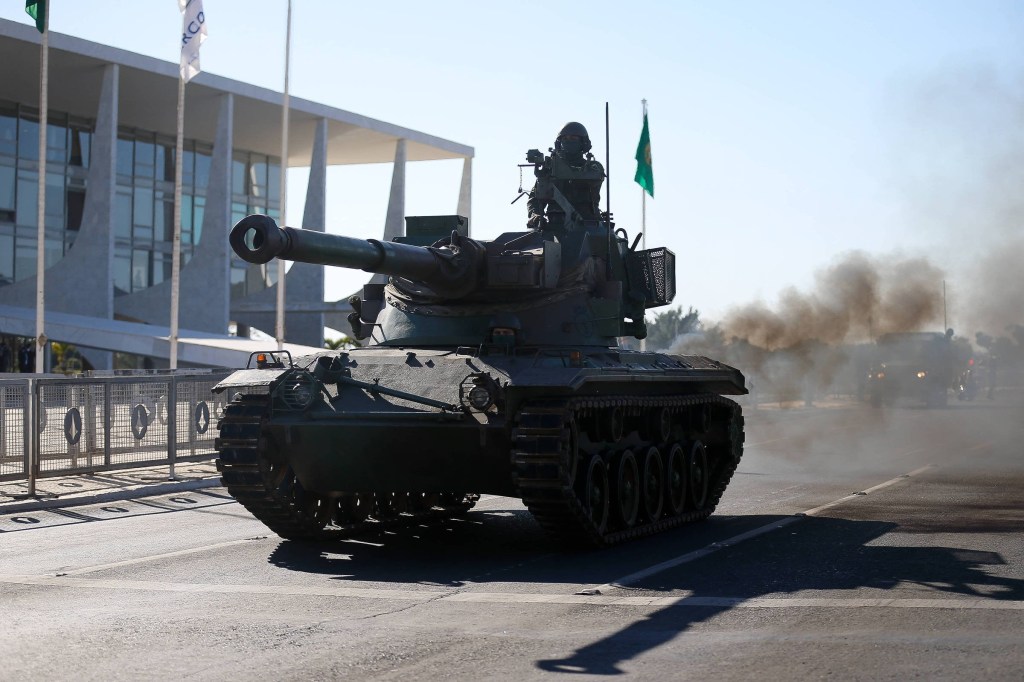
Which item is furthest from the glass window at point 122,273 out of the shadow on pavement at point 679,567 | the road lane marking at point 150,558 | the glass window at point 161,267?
the road lane marking at point 150,558

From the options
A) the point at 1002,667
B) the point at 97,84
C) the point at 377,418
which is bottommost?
the point at 1002,667

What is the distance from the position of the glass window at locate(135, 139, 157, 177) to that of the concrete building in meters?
0.05

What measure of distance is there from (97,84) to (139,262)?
9.80m

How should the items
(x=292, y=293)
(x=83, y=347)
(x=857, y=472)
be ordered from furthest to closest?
(x=292, y=293)
(x=83, y=347)
(x=857, y=472)

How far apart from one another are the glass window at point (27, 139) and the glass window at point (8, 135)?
18 centimetres

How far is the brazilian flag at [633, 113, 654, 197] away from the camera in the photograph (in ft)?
120

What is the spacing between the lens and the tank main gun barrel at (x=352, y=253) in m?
9.77

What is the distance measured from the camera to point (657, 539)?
1251cm

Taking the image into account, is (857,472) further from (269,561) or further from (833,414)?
(833,414)

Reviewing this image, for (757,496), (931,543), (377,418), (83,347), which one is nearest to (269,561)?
(377,418)

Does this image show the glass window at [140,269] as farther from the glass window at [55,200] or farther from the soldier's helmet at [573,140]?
the soldier's helmet at [573,140]

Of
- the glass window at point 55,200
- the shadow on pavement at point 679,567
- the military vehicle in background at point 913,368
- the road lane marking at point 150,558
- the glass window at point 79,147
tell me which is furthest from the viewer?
the glass window at point 79,147

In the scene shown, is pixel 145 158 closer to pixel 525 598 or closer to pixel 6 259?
pixel 6 259

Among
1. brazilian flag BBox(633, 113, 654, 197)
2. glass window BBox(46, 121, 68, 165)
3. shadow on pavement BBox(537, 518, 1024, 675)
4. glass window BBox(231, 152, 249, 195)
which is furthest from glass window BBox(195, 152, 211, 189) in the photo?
shadow on pavement BBox(537, 518, 1024, 675)
